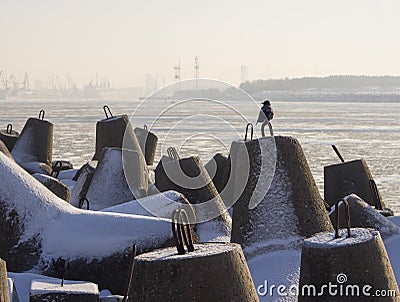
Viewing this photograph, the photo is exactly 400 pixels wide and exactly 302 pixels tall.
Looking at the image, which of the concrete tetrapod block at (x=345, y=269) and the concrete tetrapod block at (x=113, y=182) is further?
the concrete tetrapod block at (x=113, y=182)

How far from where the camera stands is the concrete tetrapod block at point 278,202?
595 cm

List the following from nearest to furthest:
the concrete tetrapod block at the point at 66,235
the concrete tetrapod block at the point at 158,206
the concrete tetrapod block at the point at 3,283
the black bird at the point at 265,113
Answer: the concrete tetrapod block at the point at 3,283
the concrete tetrapod block at the point at 66,235
the concrete tetrapod block at the point at 158,206
the black bird at the point at 265,113

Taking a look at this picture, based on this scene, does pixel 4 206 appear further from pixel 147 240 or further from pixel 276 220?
pixel 276 220

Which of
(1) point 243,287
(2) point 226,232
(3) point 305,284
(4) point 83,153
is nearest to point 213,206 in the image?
(2) point 226,232

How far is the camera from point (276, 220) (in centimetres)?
599

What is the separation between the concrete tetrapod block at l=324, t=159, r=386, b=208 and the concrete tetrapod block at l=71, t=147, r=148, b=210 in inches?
83.7

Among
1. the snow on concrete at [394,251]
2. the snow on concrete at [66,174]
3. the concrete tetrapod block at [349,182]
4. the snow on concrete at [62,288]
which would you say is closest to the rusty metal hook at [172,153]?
the concrete tetrapod block at [349,182]

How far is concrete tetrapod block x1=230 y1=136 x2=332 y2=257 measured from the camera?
5953 mm

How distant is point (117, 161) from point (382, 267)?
549 centimetres

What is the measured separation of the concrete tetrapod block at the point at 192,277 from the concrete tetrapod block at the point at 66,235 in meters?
2.47

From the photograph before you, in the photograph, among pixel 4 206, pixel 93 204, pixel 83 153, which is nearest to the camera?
pixel 4 206

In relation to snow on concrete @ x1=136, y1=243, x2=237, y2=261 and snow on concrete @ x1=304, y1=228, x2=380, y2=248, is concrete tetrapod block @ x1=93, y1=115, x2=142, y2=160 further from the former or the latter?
snow on concrete @ x1=136, y1=243, x2=237, y2=261

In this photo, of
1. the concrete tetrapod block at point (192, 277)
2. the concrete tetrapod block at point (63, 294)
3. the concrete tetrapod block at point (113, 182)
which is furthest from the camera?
the concrete tetrapod block at point (113, 182)

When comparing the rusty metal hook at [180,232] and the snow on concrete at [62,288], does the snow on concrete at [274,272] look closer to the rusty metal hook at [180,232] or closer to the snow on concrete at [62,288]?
the snow on concrete at [62,288]
